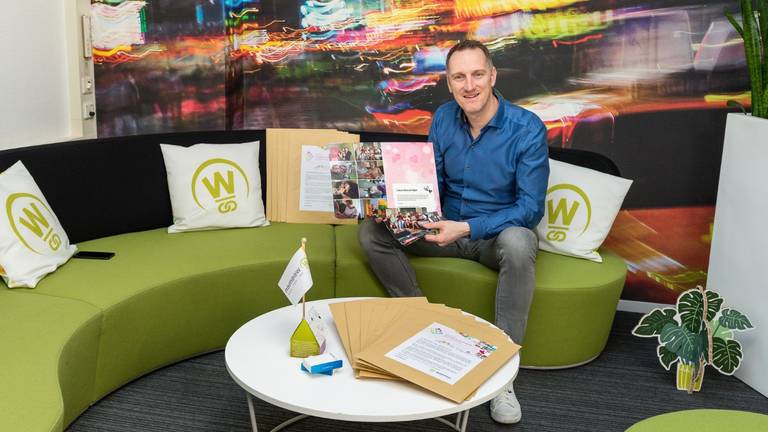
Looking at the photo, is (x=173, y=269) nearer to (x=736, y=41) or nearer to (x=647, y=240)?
(x=647, y=240)

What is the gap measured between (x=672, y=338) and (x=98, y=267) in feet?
7.82

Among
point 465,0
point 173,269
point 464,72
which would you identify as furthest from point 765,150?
point 173,269

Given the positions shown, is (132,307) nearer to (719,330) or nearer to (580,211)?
(580,211)

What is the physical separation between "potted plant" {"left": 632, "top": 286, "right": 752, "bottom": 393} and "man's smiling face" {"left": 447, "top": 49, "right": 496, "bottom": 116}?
1169 mm

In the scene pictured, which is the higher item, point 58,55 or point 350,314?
point 58,55

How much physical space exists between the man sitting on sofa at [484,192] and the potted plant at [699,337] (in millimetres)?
656

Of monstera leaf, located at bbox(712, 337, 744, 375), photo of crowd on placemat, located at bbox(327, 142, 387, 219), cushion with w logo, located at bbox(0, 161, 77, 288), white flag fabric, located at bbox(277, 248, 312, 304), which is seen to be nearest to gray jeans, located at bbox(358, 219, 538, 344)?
photo of crowd on placemat, located at bbox(327, 142, 387, 219)

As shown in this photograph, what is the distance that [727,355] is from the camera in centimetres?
327

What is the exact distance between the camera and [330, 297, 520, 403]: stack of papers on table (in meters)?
2.25

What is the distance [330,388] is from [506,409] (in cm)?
96

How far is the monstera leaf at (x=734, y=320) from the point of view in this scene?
3201mm

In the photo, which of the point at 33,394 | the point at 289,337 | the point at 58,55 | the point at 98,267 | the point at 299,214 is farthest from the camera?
the point at 299,214

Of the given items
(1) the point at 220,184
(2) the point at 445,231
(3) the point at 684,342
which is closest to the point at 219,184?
(1) the point at 220,184

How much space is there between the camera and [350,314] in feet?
8.79
